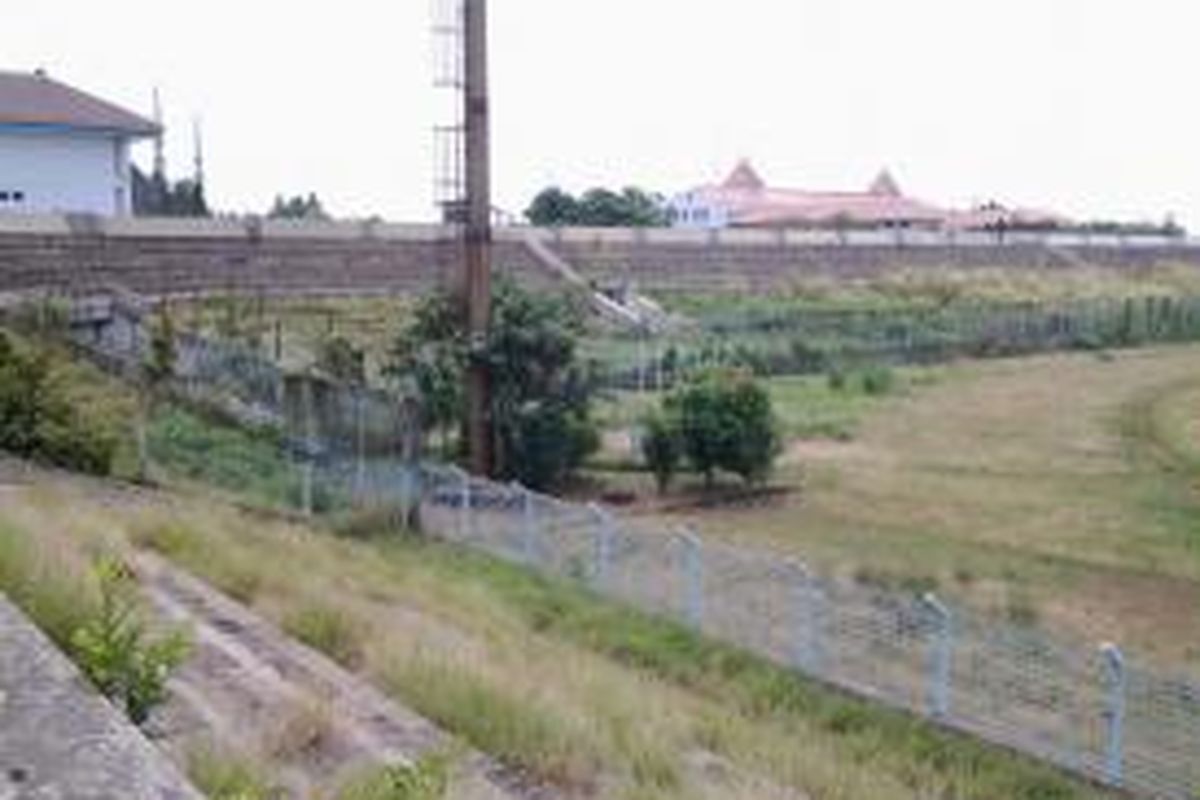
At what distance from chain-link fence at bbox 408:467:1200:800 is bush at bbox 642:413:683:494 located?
30.6ft

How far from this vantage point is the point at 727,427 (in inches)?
1220

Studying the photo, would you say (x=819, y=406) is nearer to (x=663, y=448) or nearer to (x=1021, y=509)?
(x=663, y=448)

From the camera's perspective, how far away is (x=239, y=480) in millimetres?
26953

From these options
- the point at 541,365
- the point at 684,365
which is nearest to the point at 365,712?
the point at 541,365

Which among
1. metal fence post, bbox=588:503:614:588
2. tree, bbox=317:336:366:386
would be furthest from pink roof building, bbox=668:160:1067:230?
metal fence post, bbox=588:503:614:588

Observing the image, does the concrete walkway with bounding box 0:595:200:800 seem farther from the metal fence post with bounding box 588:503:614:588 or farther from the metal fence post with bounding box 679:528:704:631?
the metal fence post with bounding box 588:503:614:588

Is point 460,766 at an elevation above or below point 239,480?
above

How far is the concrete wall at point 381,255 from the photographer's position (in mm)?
46344

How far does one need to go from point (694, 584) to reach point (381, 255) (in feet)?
126

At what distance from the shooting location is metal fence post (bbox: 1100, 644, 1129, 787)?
518 inches

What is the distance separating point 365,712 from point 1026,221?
128824mm

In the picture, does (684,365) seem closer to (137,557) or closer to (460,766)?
(137,557)

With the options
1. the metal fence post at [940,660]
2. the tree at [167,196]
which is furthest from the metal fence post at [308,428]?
the tree at [167,196]

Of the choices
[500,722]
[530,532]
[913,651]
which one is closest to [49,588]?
[500,722]
